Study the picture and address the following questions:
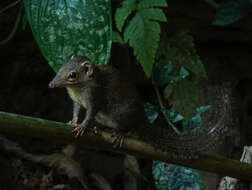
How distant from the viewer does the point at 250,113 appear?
2.96 m

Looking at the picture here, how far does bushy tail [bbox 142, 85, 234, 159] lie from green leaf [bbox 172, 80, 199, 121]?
0.35m

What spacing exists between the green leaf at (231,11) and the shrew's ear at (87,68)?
95 centimetres

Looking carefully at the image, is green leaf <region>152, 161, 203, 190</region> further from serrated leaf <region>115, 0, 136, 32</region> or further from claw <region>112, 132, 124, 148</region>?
serrated leaf <region>115, 0, 136, 32</region>

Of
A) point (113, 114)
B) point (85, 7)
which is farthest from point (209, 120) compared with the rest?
point (85, 7)

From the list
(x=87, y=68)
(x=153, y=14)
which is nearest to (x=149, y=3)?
(x=153, y=14)

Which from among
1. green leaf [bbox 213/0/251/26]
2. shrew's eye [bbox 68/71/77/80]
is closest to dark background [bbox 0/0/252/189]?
green leaf [bbox 213/0/251/26]

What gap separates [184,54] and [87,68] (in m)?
0.61

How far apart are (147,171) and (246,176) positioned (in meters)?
1.36

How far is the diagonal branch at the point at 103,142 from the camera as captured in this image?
1.26 m

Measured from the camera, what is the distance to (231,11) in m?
2.39

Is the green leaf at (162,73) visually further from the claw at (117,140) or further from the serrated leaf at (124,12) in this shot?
the claw at (117,140)

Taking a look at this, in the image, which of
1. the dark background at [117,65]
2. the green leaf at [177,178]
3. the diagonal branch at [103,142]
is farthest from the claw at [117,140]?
the dark background at [117,65]

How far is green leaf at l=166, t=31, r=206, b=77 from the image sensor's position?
2086mm

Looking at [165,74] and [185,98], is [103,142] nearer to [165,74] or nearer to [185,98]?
[185,98]
